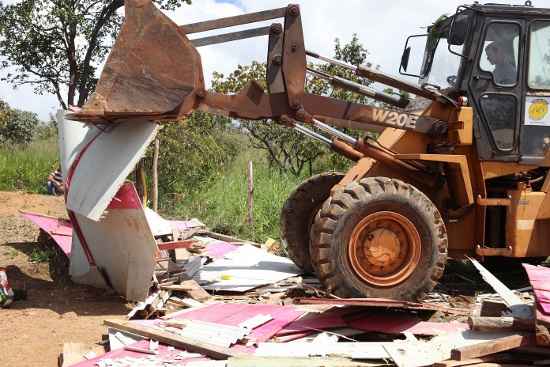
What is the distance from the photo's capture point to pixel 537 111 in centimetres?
729

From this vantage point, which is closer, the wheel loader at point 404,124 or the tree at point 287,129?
the wheel loader at point 404,124

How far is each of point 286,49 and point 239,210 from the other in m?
6.39

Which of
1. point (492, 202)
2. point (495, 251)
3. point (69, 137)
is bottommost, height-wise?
point (495, 251)

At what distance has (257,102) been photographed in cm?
677

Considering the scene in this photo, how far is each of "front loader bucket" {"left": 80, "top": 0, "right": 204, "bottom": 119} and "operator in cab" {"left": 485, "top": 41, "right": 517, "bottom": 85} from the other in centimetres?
322

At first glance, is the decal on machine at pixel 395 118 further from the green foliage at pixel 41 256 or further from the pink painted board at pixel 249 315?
the green foliage at pixel 41 256

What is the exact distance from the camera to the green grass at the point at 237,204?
11.8 m

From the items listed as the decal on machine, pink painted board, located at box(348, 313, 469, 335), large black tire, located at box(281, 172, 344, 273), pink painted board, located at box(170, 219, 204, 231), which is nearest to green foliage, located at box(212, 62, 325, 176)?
pink painted board, located at box(170, 219, 204, 231)

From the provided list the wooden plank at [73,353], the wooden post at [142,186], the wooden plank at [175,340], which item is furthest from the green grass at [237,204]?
the wooden plank at [73,353]

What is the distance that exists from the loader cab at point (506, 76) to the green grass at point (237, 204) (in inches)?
198

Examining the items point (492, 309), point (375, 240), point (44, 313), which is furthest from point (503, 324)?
point (44, 313)

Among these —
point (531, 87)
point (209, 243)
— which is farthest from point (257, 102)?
point (209, 243)

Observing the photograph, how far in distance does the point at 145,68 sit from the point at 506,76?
385 cm

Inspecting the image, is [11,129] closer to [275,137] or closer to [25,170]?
[25,170]
